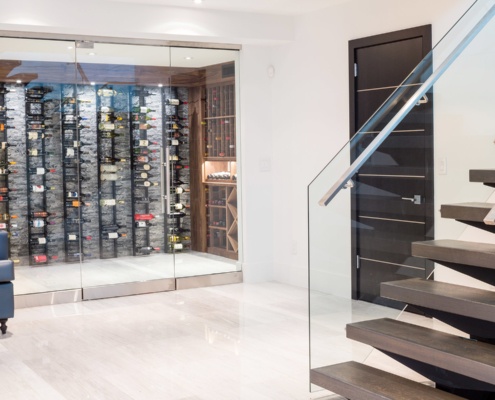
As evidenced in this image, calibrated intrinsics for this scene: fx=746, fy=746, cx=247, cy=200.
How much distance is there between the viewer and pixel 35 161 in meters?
7.23

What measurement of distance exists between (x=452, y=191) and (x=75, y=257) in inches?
174

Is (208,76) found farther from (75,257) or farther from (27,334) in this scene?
(27,334)

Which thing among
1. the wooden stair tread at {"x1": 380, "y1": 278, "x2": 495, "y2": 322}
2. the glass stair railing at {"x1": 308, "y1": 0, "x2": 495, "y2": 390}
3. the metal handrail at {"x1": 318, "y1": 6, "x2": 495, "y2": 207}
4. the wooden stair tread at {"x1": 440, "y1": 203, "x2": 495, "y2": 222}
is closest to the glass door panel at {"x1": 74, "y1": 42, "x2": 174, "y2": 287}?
the glass stair railing at {"x1": 308, "y1": 0, "x2": 495, "y2": 390}

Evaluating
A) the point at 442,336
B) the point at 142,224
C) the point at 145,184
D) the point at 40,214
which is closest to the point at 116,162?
the point at 145,184

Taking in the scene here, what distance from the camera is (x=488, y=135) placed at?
157 inches

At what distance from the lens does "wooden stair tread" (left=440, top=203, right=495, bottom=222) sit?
3891mm

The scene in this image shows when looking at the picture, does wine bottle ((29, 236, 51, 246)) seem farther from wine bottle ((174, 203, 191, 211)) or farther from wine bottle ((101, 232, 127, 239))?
wine bottle ((174, 203, 191, 211))

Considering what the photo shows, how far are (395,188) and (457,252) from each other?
47 centimetres

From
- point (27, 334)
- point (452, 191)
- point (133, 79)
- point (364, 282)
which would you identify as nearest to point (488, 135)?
point (452, 191)

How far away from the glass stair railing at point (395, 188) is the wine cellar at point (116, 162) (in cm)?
381

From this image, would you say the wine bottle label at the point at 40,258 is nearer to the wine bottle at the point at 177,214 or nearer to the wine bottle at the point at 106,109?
the wine bottle at the point at 177,214

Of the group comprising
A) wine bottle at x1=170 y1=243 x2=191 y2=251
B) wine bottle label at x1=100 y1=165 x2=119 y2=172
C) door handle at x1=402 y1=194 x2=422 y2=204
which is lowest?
wine bottle at x1=170 y1=243 x2=191 y2=251

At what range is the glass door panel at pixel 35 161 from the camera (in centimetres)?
707

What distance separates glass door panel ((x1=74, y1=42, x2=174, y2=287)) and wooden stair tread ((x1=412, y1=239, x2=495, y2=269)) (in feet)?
13.8
